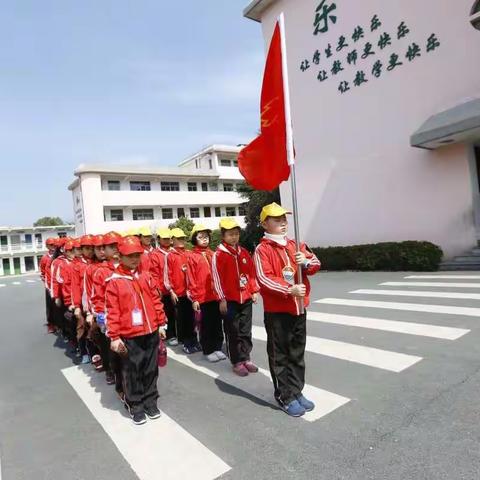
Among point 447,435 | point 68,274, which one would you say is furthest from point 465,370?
point 68,274

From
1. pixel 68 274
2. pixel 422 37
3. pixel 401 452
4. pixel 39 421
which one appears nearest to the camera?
pixel 401 452

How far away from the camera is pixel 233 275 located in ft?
14.5

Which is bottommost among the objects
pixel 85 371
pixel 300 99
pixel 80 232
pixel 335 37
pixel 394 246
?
pixel 85 371

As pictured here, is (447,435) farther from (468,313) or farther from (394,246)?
(394,246)

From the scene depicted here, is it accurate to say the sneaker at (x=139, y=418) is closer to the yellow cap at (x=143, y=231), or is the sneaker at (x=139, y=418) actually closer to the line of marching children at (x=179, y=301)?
the line of marching children at (x=179, y=301)

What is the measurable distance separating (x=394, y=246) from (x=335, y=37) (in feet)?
28.1

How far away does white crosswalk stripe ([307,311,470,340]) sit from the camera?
4980 mm

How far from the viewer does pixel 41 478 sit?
2727 millimetres

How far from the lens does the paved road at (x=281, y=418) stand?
2.57 metres

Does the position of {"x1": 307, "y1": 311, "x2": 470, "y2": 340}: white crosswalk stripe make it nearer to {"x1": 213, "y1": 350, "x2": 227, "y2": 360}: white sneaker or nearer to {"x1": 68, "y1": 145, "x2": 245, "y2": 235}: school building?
{"x1": 213, "y1": 350, "x2": 227, "y2": 360}: white sneaker

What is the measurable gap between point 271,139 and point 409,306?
4.65 meters

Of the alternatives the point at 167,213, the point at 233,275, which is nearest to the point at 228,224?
the point at 233,275

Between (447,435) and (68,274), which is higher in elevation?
(68,274)

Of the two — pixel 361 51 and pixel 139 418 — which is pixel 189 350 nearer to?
pixel 139 418
